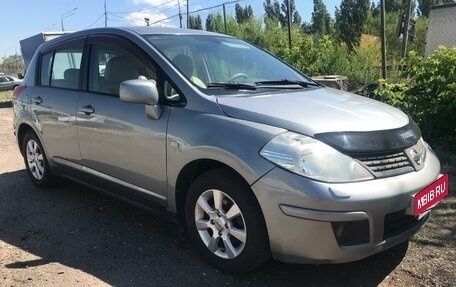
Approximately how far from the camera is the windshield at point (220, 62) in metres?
3.82

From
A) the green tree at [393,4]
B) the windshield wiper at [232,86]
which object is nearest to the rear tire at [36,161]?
the windshield wiper at [232,86]

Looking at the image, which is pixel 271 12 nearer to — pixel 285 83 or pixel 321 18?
pixel 321 18

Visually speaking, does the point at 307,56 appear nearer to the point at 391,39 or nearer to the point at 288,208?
the point at 288,208

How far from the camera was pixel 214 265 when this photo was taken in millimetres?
3438

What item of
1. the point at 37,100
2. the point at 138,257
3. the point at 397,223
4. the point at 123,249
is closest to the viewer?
the point at 397,223

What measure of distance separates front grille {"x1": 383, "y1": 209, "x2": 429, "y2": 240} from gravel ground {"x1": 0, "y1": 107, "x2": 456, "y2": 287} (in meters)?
0.40

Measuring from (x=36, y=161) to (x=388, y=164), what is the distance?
400 centimetres

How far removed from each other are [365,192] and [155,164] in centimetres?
160

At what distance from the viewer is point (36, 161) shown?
552 cm

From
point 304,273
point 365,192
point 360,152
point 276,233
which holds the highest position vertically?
point 360,152

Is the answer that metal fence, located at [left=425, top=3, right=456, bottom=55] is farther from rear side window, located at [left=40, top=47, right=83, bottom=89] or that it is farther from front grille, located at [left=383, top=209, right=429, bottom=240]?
front grille, located at [left=383, top=209, right=429, bottom=240]

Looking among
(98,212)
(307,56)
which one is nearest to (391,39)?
(307,56)

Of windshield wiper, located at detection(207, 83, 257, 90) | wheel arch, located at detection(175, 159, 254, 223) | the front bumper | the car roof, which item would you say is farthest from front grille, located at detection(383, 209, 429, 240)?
the car roof

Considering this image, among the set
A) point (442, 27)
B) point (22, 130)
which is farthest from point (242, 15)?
point (22, 130)
